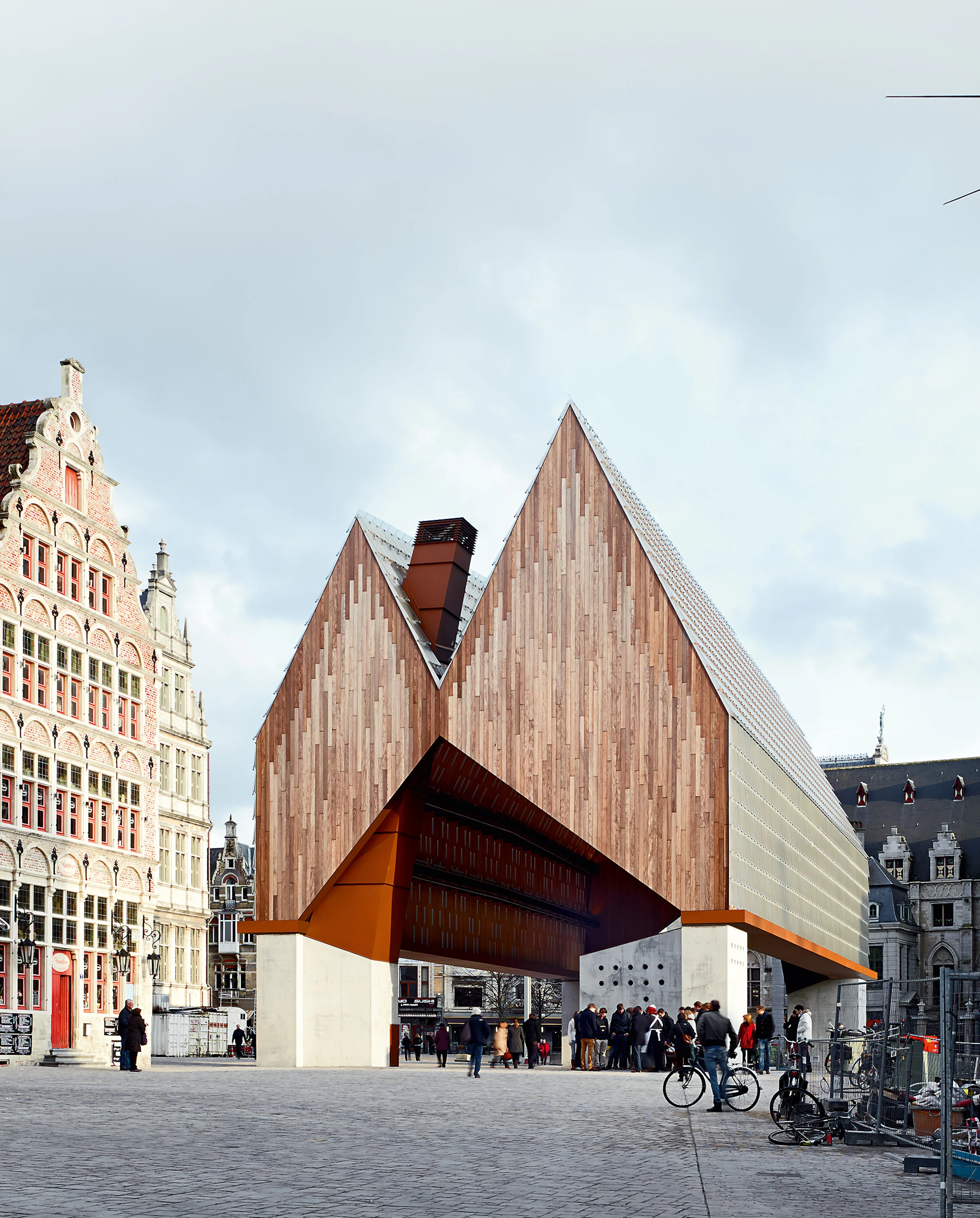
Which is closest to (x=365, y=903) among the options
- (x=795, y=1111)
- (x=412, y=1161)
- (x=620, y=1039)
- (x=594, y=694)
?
(x=620, y=1039)

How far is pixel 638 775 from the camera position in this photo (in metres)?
41.3

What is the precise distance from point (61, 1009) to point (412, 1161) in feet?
150

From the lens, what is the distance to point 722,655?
5162 cm

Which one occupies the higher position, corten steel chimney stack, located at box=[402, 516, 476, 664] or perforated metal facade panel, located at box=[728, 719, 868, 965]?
corten steel chimney stack, located at box=[402, 516, 476, 664]

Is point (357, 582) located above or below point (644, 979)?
above

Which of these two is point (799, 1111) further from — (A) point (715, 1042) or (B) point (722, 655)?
(B) point (722, 655)

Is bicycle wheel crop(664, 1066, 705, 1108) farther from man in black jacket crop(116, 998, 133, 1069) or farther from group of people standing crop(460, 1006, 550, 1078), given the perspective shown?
man in black jacket crop(116, 998, 133, 1069)

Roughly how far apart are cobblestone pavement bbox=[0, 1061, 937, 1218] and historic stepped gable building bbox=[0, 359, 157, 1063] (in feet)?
95.5

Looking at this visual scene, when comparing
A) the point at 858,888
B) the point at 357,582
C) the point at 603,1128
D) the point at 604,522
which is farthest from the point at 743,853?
the point at 858,888

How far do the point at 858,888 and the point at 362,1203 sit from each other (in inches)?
2804

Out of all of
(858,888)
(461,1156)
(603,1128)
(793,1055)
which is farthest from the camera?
(858,888)

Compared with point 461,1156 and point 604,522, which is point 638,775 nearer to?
point 604,522

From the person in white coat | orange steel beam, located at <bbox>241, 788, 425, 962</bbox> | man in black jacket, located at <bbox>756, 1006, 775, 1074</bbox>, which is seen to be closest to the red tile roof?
orange steel beam, located at <bbox>241, 788, 425, 962</bbox>

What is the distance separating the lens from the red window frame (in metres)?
58.5
